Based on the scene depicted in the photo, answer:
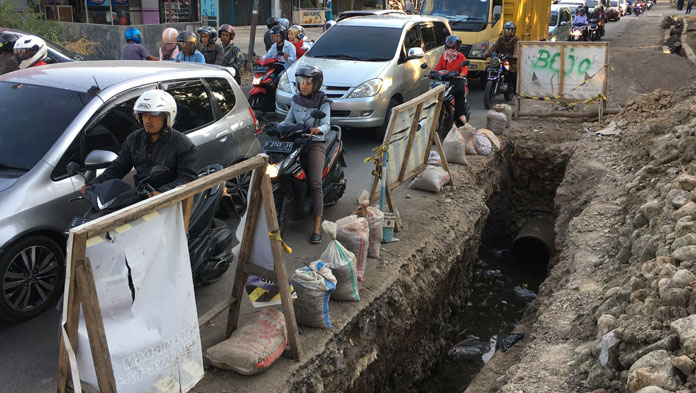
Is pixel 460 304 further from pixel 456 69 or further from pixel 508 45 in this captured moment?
pixel 508 45

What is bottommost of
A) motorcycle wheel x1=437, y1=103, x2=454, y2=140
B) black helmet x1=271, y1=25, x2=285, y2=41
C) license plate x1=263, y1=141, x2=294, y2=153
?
motorcycle wheel x1=437, y1=103, x2=454, y2=140

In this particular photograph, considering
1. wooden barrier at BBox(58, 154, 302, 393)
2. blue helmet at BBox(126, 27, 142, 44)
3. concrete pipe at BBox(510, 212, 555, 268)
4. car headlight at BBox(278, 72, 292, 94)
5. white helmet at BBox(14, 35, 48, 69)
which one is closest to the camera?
wooden barrier at BBox(58, 154, 302, 393)

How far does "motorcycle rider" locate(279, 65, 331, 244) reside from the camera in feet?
21.4

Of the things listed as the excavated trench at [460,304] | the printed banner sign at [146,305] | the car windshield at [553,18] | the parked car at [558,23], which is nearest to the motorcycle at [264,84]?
the excavated trench at [460,304]

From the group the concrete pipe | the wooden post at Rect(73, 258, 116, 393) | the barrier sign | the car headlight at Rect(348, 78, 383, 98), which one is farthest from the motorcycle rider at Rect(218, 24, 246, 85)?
the wooden post at Rect(73, 258, 116, 393)

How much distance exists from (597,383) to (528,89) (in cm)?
928

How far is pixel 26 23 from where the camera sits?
17.1 m

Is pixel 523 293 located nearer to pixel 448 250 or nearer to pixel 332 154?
pixel 448 250

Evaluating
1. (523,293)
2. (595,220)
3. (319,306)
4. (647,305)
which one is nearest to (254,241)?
(319,306)

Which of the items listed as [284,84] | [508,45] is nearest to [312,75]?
[284,84]

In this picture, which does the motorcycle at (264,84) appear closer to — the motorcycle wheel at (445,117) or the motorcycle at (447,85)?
the motorcycle at (447,85)

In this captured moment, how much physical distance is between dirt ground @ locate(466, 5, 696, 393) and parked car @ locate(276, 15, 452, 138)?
2291mm

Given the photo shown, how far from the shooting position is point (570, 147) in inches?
431

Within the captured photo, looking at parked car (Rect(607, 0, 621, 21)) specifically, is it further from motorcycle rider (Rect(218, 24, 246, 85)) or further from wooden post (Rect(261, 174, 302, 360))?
wooden post (Rect(261, 174, 302, 360))
